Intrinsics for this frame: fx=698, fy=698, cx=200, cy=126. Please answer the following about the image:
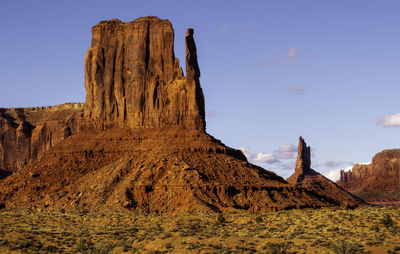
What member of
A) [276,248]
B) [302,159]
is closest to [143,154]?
[276,248]

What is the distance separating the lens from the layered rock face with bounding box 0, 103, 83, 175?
15038cm

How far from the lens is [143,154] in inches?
3681

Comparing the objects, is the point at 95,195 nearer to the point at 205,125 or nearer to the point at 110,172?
the point at 110,172

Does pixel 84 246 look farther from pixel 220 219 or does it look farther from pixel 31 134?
pixel 31 134

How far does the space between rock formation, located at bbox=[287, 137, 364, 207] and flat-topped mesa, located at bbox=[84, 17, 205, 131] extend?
7044cm

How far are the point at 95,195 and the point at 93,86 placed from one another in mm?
25498

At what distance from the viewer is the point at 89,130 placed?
105 meters

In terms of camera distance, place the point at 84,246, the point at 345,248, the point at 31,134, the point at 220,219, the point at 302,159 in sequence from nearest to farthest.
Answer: the point at 345,248 → the point at 84,246 → the point at 220,219 → the point at 31,134 → the point at 302,159

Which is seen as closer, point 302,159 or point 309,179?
point 309,179

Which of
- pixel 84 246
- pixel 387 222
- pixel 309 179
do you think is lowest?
pixel 84 246

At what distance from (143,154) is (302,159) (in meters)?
96.3

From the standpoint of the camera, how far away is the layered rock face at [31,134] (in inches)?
5920

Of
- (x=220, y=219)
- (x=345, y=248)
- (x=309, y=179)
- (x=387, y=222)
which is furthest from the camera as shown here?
(x=309, y=179)

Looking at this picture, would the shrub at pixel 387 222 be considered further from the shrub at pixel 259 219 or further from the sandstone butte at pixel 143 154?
the sandstone butte at pixel 143 154
